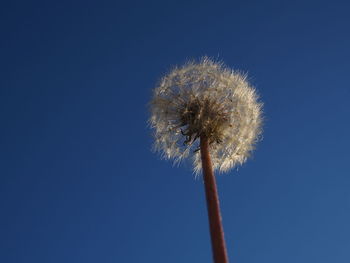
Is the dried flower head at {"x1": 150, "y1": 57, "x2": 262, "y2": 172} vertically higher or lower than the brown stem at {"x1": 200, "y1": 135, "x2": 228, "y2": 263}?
higher

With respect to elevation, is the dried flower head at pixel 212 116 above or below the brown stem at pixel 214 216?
above

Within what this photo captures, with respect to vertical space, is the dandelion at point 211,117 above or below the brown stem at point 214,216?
above

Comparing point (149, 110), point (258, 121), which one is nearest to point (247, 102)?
point (258, 121)

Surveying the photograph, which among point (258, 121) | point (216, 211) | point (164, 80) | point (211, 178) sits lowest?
point (216, 211)

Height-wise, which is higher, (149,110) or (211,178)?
(149,110)

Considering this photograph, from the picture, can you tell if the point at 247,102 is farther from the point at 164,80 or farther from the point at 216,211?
the point at 216,211

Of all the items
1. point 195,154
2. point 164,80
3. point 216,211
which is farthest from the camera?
point 164,80

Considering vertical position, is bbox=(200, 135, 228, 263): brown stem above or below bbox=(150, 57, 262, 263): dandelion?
below

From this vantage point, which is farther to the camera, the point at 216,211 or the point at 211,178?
the point at 211,178
